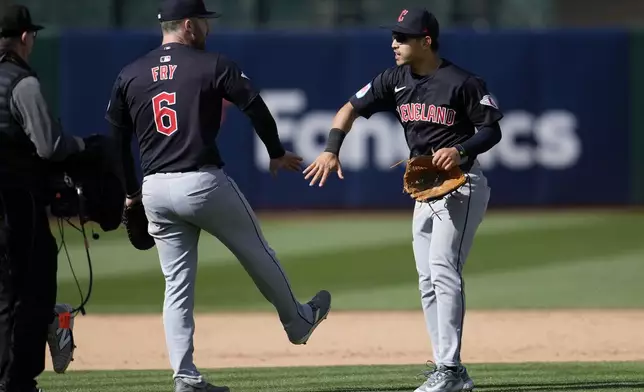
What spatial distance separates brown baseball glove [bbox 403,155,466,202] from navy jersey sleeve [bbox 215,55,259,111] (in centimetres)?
86

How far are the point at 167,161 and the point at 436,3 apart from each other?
1217 cm

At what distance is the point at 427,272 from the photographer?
5.89m

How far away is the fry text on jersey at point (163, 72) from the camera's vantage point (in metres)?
5.44

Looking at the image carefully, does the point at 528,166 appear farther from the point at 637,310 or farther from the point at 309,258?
the point at 637,310

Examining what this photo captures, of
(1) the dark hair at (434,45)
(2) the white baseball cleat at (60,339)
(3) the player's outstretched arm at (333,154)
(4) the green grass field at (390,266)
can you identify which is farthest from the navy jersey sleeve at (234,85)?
(4) the green grass field at (390,266)

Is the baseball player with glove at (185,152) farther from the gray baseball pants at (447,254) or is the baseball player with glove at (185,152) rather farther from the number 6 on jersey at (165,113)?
the gray baseball pants at (447,254)

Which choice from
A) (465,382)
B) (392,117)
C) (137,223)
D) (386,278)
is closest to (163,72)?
(137,223)

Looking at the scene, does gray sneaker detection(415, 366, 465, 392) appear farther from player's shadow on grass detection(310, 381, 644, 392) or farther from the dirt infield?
the dirt infield

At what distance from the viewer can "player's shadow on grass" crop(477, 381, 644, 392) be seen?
5.86 meters

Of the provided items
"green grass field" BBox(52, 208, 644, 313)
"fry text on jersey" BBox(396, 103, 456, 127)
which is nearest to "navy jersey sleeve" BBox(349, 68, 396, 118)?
"fry text on jersey" BBox(396, 103, 456, 127)

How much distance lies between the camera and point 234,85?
17.7ft

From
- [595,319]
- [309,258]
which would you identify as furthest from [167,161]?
[309,258]

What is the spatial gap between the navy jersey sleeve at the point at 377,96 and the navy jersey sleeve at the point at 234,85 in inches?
30.8

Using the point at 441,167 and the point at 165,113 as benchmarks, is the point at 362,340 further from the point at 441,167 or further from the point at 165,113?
the point at 165,113
